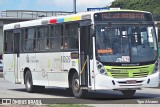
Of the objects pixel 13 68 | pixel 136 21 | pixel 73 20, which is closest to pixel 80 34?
pixel 73 20

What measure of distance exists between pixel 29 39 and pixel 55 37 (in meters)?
2.86

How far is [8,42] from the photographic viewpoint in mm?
25266

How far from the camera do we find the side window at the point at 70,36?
18.9m

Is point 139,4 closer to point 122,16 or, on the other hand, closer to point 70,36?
point 70,36

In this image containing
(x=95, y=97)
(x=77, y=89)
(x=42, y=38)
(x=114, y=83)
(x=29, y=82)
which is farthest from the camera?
(x=29, y=82)

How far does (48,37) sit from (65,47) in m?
1.62

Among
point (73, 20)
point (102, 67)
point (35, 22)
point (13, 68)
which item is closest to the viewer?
point (102, 67)

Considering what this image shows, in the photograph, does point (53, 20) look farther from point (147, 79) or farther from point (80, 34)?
point (147, 79)

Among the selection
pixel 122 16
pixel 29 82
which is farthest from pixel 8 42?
pixel 122 16

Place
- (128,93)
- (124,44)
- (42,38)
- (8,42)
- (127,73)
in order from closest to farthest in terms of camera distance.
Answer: (127,73) → (124,44) → (128,93) → (42,38) → (8,42)

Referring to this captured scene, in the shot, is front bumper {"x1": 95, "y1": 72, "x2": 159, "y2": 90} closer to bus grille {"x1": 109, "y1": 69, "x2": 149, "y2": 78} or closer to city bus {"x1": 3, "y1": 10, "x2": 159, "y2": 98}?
city bus {"x1": 3, "y1": 10, "x2": 159, "y2": 98}

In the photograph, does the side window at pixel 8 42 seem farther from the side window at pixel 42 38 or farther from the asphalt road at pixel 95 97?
the asphalt road at pixel 95 97

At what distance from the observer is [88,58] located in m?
→ 17.9

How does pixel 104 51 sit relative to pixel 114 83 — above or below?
above
